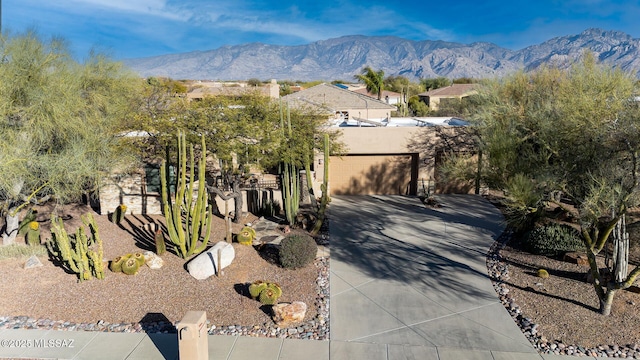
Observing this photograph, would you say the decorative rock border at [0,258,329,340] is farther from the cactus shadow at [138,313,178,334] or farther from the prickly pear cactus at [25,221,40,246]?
the prickly pear cactus at [25,221,40,246]

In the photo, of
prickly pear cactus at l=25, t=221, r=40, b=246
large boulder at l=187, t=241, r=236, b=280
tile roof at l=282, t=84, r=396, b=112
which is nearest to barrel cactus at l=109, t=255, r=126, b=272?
large boulder at l=187, t=241, r=236, b=280

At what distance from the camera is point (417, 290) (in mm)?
10078

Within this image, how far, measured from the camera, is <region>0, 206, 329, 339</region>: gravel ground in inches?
334

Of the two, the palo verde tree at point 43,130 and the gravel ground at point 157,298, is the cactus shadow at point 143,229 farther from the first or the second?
the palo verde tree at point 43,130

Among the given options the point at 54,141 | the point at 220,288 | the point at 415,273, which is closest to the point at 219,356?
the point at 220,288

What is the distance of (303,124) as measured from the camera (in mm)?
16125

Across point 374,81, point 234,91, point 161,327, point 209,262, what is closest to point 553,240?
point 209,262

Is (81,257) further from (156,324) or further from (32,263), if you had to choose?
(156,324)

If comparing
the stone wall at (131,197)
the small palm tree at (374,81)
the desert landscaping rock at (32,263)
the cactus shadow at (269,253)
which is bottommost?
the cactus shadow at (269,253)

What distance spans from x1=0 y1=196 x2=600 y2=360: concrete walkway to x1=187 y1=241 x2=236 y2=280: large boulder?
241 cm

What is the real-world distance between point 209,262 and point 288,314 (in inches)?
121

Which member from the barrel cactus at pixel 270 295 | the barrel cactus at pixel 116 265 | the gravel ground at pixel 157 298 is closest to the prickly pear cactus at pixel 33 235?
the gravel ground at pixel 157 298

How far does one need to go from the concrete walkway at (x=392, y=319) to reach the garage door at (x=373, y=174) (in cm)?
575

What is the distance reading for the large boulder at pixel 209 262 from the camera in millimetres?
10438
